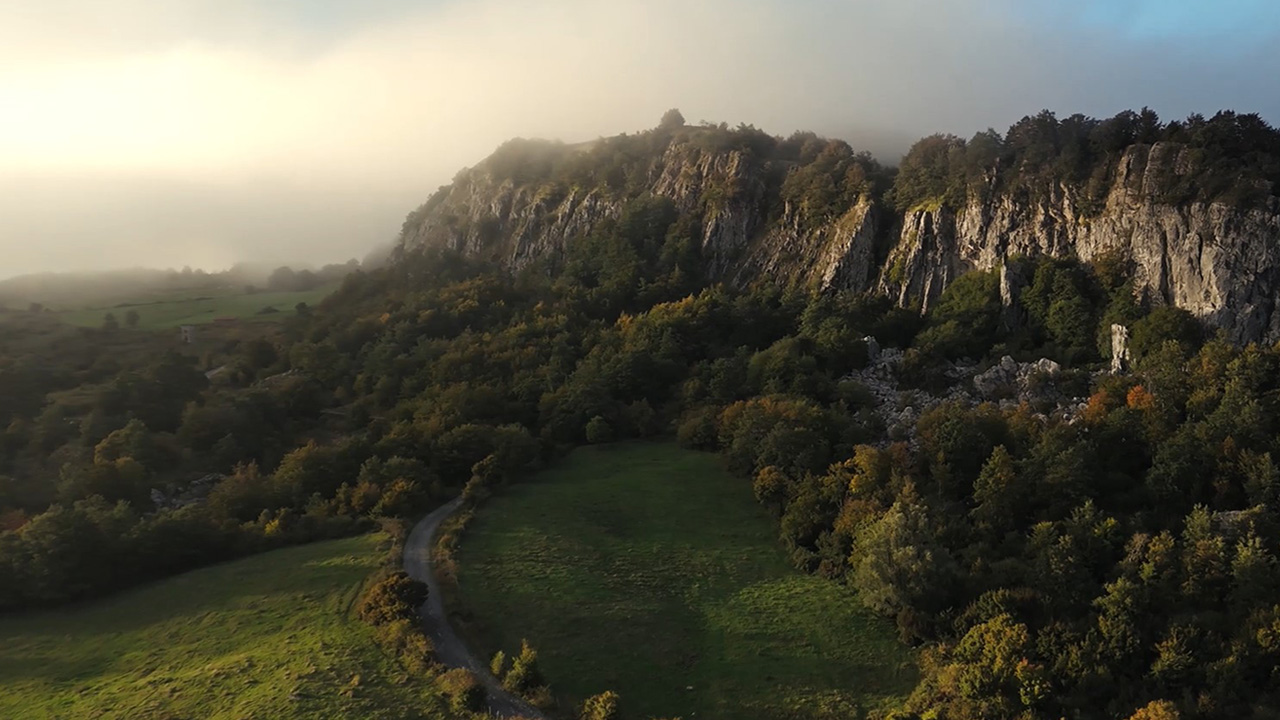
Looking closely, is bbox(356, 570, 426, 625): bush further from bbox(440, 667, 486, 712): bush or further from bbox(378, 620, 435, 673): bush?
bbox(440, 667, 486, 712): bush

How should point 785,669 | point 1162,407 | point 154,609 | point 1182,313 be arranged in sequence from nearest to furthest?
point 785,669 < point 154,609 < point 1162,407 < point 1182,313

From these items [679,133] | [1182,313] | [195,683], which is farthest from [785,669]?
[679,133]

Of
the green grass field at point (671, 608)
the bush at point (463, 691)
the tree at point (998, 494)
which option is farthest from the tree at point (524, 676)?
the tree at point (998, 494)

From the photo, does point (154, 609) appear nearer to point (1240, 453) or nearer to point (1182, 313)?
point (1240, 453)

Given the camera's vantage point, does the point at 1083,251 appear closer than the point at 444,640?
No

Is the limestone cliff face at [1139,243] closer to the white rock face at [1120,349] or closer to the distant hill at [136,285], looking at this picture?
the white rock face at [1120,349]

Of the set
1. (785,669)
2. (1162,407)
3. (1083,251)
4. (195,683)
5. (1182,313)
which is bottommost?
(785,669)

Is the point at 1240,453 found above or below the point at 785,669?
above
